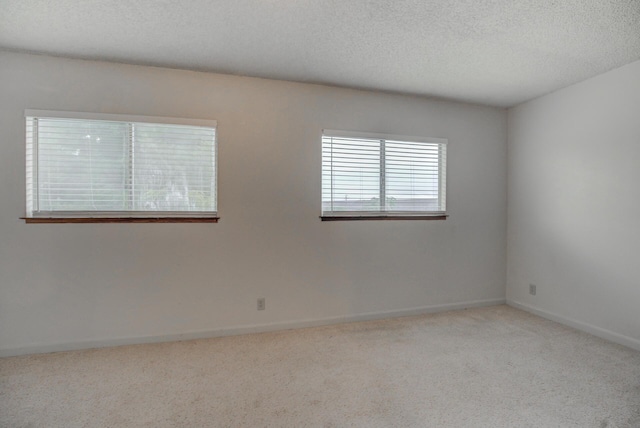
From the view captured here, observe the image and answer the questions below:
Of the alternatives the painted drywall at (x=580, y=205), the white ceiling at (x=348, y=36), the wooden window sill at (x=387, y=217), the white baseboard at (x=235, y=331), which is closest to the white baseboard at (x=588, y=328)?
the painted drywall at (x=580, y=205)

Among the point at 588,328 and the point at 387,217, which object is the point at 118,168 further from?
the point at 588,328

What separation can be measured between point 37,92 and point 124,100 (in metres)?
0.62

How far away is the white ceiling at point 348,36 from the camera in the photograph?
200cm

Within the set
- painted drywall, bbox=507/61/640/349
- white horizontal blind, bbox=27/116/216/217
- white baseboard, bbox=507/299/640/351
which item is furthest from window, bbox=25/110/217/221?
white baseboard, bbox=507/299/640/351

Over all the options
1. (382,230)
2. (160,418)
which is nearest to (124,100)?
(160,418)

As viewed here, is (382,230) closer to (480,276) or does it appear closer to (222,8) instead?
(480,276)

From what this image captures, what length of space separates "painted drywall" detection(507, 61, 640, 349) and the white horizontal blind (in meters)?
3.47

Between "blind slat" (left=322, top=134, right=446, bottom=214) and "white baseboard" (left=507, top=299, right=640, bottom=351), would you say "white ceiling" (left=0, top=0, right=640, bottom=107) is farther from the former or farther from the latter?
"white baseboard" (left=507, top=299, right=640, bottom=351)

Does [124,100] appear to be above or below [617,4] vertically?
below

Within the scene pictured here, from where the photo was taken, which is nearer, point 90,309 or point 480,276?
point 90,309

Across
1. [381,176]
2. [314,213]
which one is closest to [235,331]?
[314,213]

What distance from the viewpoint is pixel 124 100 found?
9.15 ft

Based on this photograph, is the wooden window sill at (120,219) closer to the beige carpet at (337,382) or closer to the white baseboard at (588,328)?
the beige carpet at (337,382)

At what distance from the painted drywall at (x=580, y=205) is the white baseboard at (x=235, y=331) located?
2.60 feet
